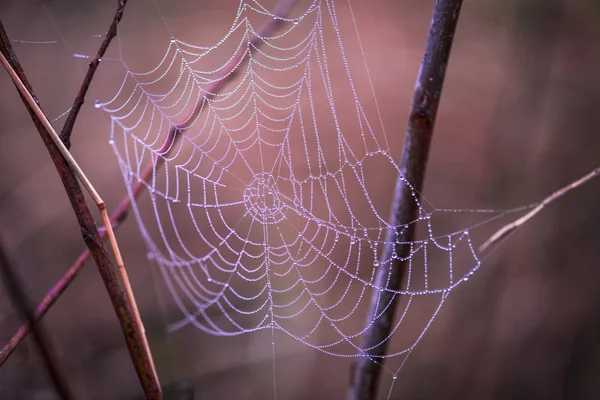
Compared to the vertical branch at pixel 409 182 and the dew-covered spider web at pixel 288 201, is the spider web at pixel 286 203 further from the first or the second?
the vertical branch at pixel 409 182

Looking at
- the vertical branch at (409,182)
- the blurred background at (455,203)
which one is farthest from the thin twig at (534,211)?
the blurred background at (455,203)

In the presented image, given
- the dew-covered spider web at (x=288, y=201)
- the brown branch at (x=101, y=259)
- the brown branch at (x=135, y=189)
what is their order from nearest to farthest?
the brown branch at (x=101, y=259) < the brown branch at (x=135, y=189) < the dew-covered spider web at (x=288, y=201)

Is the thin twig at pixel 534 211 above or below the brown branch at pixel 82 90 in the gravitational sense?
below

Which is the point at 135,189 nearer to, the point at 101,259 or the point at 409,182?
the point at 101,259

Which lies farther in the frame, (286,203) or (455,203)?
(455,203)

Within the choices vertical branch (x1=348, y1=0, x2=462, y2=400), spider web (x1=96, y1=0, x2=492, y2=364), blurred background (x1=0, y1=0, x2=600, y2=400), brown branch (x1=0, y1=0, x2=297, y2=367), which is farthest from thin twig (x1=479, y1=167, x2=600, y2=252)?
blurred background (x1=0, y1=0, x2=600, y2=400)

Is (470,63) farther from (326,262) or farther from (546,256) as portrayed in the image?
(326,262)

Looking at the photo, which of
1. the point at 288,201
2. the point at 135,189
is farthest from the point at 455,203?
the point at 135,189
